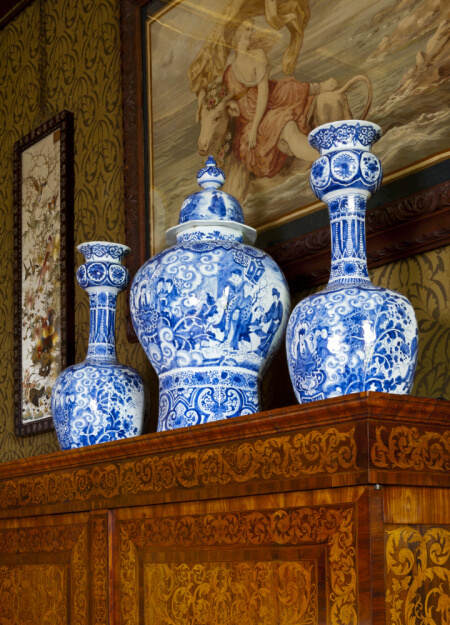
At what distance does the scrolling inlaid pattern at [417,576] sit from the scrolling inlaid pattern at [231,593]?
0.38ft

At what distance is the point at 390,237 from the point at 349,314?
397mm

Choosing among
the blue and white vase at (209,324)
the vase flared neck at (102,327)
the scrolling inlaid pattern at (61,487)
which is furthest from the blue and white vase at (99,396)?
the blue and white vase at (209,324)

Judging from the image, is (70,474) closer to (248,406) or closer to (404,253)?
(248,406)

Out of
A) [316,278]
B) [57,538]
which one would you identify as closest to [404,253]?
[316,278]

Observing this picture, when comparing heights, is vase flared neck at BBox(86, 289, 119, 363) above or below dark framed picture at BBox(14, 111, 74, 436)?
below

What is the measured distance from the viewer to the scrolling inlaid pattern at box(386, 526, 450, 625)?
3.32 ft

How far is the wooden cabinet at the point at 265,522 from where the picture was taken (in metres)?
1.03

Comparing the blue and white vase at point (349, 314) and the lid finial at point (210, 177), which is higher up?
the lid finial at point (210, 177)

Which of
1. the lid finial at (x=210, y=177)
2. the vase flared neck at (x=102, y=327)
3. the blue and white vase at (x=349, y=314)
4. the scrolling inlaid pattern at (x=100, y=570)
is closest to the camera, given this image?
the blue and white vase at (x=349, y=314)

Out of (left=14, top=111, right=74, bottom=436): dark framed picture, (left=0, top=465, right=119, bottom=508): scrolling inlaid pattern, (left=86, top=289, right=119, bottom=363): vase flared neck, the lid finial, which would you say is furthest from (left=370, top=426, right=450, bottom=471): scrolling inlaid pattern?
(left=14, top=111, right=74, bottom=436): dark framed picture

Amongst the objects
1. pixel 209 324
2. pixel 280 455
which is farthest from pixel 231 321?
pixel 280 455

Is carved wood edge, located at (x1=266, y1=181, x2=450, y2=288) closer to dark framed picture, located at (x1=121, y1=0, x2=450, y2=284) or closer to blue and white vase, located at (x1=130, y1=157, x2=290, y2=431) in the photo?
dark framed picture, located at (x1=121, y1=0, x2=450, y2=284)

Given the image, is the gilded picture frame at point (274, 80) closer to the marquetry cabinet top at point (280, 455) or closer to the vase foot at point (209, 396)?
the vase foot at point (209, 396)

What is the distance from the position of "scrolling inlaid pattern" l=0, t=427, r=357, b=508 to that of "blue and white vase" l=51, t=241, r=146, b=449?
13 centimetres
